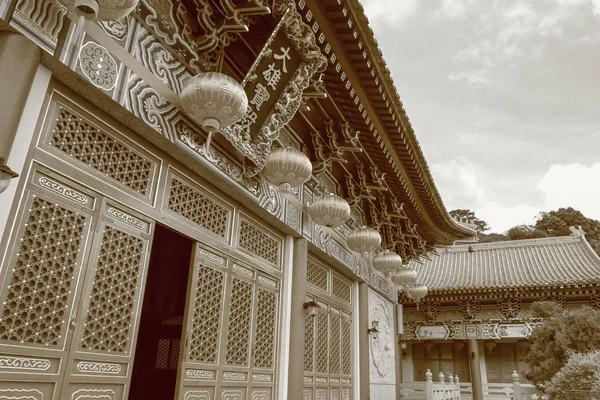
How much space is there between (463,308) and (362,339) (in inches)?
268

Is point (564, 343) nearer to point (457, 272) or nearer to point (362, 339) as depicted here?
point (362, 339)

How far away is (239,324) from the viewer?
4578 millimetres

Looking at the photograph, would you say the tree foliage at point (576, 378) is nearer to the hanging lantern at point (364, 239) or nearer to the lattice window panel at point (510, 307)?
the hanging lantern at point (364, 239)

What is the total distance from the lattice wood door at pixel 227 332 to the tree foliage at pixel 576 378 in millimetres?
3236

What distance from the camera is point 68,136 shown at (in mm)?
3018

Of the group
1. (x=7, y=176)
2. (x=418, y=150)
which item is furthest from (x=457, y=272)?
(x=7, y=176)

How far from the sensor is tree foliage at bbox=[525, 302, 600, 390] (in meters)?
7.41

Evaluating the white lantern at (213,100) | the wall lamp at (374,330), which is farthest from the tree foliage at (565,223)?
the white lantern at (213,100)

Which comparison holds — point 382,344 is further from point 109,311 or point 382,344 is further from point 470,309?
point 109,311

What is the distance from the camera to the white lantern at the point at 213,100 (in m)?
3.36

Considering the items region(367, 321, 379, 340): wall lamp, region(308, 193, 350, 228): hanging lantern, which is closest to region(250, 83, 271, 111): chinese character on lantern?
region(308, 193, 350, 228): hanging lantern

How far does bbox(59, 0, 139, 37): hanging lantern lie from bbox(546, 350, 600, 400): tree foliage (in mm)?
5432

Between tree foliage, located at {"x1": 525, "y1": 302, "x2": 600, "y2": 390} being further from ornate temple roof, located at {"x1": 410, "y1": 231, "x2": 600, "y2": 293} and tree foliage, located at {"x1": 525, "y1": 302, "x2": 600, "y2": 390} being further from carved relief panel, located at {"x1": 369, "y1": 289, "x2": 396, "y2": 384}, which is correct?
ornate temple roof, located at {"x1": 410, "y1": 231, "x2": 600, "y2": 293}

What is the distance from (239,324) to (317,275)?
2.32 m
